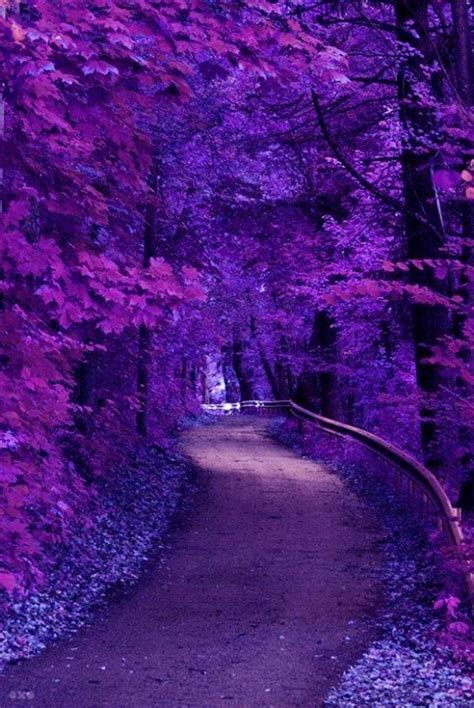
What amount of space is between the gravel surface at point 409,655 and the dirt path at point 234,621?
22 cm

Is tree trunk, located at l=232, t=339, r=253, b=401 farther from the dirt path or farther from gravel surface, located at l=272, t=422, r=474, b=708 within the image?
gravel surface, located at l=272, t=422, r=474, b=708

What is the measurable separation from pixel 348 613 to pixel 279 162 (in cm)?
1631

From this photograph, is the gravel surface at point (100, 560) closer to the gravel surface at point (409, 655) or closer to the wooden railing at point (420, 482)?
the gravel surface at point (409, 655)

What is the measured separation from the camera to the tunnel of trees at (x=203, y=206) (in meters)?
8.22

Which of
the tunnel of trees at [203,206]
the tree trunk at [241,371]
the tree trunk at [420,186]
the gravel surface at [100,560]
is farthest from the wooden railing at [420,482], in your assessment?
the tree trunk at [241,371]

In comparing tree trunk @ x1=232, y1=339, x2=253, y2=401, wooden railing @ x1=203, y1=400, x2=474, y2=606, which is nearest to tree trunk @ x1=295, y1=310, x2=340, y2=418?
wooden railing @ x1=203, y1=400, x2=474, y2=606

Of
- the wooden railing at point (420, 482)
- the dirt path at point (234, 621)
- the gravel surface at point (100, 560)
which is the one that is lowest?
the dirt path at point (234, 621)

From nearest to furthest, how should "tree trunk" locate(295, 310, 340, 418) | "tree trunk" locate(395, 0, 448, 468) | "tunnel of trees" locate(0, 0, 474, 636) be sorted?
"tunnel of trees" locate(0, 0, 474, 636) → "tree trunk" locate(395, 0, 448, 468) → "tree trunk" locate(295, 310, 340, 418)

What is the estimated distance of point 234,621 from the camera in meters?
9.85

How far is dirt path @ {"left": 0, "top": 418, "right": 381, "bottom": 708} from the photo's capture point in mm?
7516

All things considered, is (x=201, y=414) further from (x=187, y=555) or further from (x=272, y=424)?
(x=187, y=555)

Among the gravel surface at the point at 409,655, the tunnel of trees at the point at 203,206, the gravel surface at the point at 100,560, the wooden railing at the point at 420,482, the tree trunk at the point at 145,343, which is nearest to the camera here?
the gravel surface at the point at 409,655

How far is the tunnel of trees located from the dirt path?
3.44 feet

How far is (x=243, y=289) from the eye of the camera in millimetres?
38000
